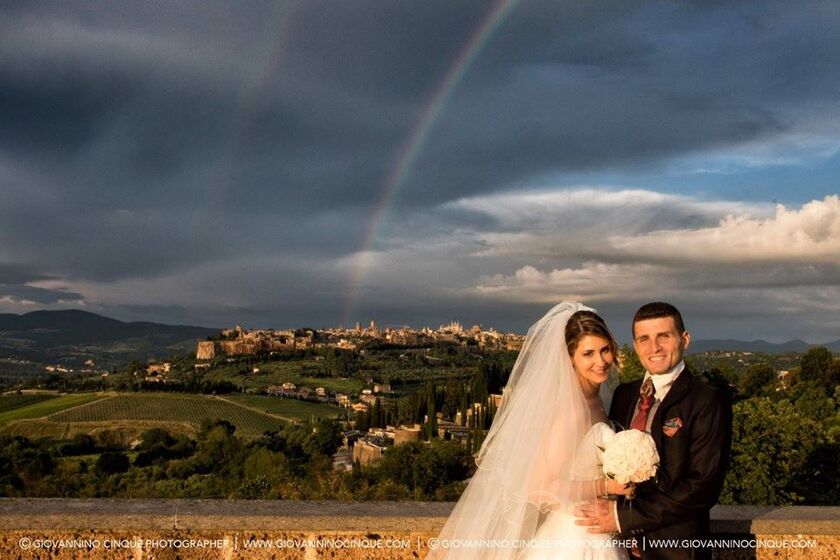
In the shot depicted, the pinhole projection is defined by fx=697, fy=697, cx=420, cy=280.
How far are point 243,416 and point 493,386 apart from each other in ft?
110

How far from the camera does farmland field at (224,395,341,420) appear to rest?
92.5 metres

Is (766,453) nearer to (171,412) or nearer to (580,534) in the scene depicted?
(580,534)

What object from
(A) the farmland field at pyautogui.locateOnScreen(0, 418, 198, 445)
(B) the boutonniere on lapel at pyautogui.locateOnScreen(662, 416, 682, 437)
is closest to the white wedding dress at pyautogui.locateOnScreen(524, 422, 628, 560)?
(B) the boutonniere on lapel at pyautogui.locateOnScreen(662, 416, 682, 437)

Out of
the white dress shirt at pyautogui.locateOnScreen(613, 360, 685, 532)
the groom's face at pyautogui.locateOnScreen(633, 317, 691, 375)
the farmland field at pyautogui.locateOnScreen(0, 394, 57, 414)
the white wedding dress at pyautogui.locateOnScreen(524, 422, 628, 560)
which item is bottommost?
the farmland field at pyautogui.locateOnScreen(0, 394, 57, 414)

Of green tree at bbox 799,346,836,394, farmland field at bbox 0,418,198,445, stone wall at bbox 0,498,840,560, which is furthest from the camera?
farmland field at bbox 0,418,198,445

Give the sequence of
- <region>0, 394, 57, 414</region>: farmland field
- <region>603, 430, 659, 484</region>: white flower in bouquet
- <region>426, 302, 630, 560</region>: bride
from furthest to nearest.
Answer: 1. <region>0, 394, 57, 414</region>: farmland field
2. <region>426, 302, 630, 560</region>: bride
3. <region>603, 430, 659, 484</region>: white flower in bouquet

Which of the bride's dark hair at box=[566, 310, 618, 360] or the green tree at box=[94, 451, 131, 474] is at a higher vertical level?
the bride's dark hair at box=[566, 310, 618, 360]

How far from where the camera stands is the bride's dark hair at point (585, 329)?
3.68 metres

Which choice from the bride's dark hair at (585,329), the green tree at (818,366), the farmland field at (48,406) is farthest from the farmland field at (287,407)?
the bride's dark hair at (585,329)

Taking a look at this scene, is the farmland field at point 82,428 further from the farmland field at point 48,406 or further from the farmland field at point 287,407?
the farmland field at point 287,407

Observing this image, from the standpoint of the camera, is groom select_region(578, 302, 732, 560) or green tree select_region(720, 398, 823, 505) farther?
green tree select_region(720, 398, 823, 505)

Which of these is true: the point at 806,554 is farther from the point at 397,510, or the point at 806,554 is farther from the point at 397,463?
the point at 397,463

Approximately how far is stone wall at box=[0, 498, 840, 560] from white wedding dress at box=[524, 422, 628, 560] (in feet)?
2.13

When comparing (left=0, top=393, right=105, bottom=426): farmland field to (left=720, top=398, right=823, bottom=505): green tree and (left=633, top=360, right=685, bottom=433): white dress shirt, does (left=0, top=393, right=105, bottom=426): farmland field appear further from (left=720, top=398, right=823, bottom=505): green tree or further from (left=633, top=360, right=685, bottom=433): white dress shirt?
(left=633, top=360, right=685, bottom=433): white dress shirt
